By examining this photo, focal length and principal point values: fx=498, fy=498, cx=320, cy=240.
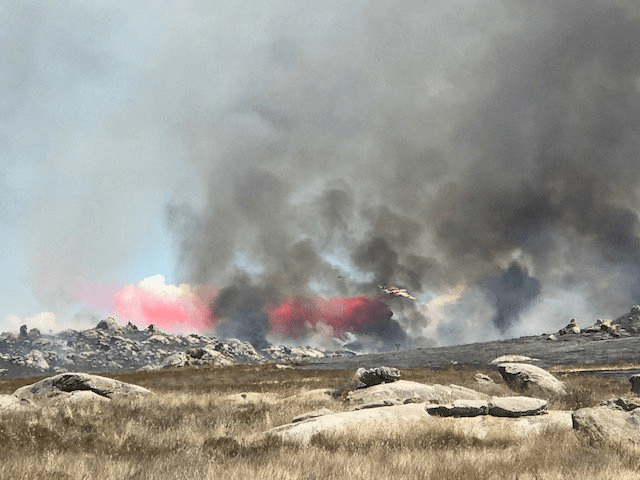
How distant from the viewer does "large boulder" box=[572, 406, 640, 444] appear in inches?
399

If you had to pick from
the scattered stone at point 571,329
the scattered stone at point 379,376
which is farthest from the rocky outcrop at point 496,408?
the scattered stone at point 571,329


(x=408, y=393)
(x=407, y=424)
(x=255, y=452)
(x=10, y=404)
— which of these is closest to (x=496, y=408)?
(x=407, y=424)

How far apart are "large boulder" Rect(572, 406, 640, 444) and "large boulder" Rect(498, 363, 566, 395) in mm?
11412

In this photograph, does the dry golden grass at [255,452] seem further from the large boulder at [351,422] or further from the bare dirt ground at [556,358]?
the bare dirt ground at [556,358]

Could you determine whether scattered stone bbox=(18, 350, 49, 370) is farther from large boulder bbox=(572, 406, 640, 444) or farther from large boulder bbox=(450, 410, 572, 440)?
large boulder bbox=(572, 406, 640, 444)

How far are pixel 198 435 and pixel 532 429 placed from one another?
7777 mm

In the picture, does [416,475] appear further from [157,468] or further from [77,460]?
[77,460]

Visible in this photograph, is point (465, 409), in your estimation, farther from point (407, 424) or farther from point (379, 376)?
point (379, 376)

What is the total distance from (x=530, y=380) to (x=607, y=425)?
1341 centimetres

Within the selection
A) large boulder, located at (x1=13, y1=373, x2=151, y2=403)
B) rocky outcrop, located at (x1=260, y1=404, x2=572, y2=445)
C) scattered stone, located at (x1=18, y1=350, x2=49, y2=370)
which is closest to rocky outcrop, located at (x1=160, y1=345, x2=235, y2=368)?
large boulder, located at (x1=13, y1=373, x2=151, y2=403)

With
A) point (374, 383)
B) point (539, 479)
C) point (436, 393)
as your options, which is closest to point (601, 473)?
point (539, 479)

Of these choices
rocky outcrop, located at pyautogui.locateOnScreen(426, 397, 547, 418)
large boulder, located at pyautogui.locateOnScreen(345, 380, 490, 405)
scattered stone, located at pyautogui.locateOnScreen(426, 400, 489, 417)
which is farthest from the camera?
large boulder, located at pyautogui.locateOnScreen(345, 380, 490, 405)

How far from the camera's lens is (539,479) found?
22.3 feet

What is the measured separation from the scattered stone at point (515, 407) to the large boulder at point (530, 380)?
32.0ft
